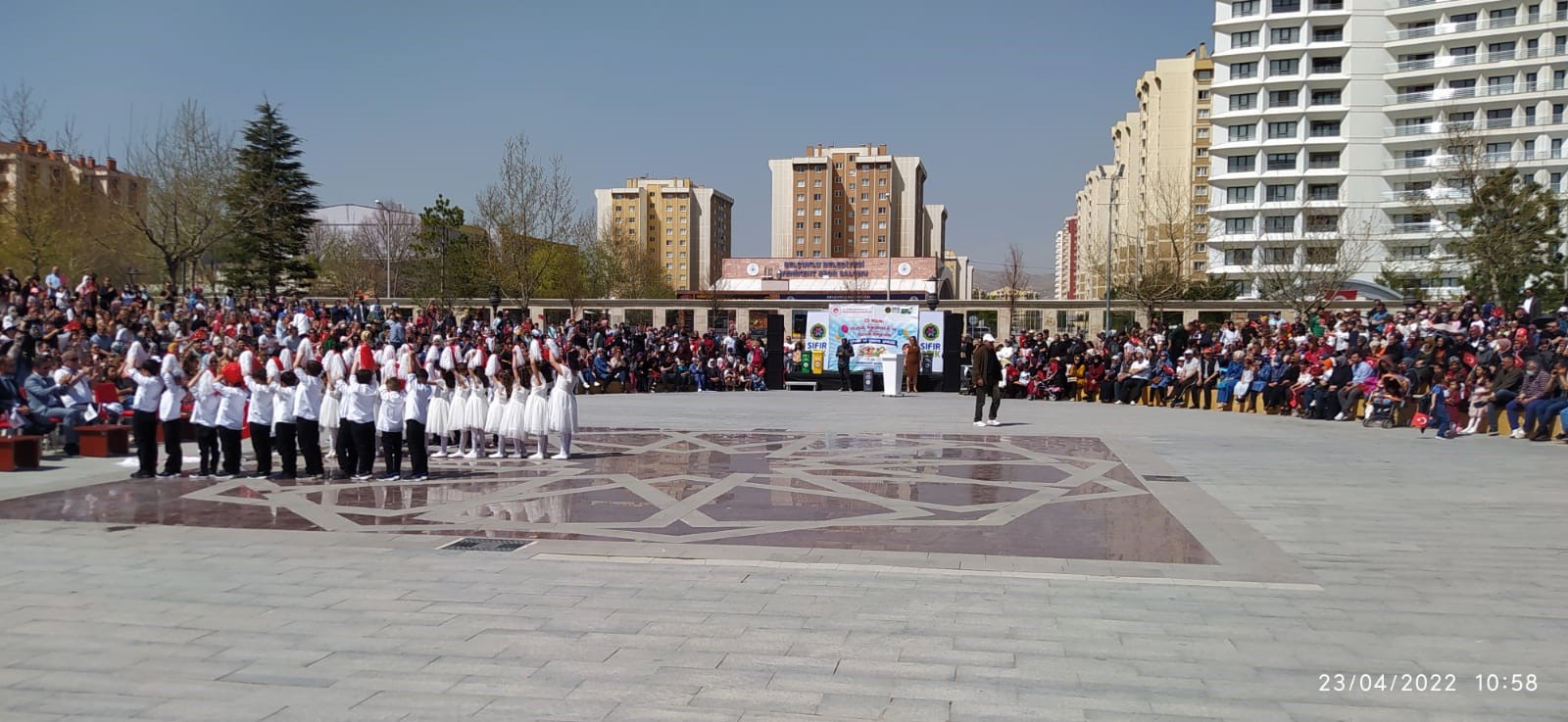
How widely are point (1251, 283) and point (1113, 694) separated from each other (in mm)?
71067

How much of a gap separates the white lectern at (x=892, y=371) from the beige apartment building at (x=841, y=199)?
10763 cm

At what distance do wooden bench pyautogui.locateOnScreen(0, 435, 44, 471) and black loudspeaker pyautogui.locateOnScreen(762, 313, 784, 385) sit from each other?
21.8 meters

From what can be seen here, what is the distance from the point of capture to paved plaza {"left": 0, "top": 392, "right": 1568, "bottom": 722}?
493 centimetres

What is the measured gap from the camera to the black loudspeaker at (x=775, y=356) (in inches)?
1299

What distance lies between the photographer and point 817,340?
32.5 meters

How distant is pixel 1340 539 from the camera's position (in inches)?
348

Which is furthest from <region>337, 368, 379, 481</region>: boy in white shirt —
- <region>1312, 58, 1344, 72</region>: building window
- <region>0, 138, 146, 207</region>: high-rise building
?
<region>1312, 58, 1344, 72</region>: building window

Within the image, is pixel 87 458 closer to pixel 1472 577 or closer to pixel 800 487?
pixel 800 487

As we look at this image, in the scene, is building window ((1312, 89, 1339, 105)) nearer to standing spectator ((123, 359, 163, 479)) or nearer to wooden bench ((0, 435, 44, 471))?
standing spectator ((123, 359, 163, 479))

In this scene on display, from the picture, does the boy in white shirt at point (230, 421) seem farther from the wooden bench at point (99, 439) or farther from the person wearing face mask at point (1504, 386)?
the person wearing face mask at point (1504, 386)

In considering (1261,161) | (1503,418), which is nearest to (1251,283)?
(1261,161)

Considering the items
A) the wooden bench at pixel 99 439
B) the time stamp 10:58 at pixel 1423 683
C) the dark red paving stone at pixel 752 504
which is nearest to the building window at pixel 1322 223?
the dark red paving stone at pixel 752 504

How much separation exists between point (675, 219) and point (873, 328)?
123520 mm

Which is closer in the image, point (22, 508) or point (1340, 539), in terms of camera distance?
point (1340, 539)
